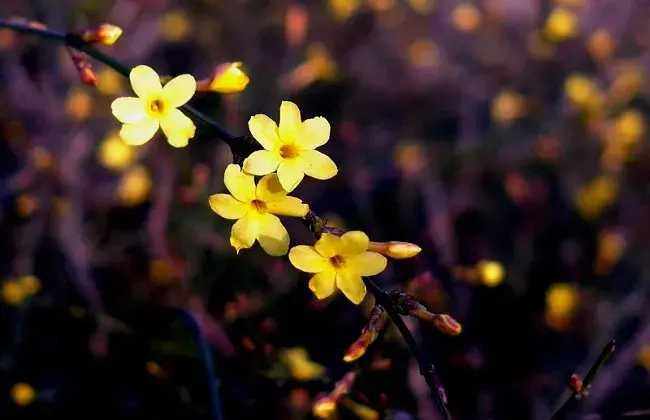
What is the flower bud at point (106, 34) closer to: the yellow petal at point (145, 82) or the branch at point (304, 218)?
the branch at point (304, 218)

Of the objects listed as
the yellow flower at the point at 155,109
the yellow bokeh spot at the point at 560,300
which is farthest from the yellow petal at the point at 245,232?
the yellow bokeh spot at the point at 560,300

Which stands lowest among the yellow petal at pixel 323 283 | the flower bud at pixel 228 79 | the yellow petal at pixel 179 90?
the yellow petal at pixel 323 283

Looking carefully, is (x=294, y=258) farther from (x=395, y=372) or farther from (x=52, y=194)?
(x=52, y=194)

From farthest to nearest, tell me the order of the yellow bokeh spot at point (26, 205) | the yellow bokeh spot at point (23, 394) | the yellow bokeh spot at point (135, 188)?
1. the yellow bokeh spot at point (135, 188)
2. the yellow bokeh spot at point (26, 205)
3. the yellow bokeh spot at point (23, 394)

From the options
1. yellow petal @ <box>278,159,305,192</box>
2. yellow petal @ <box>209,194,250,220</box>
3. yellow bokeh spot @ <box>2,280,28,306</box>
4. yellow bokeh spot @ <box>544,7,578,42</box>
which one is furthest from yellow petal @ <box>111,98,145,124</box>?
yellow bokeh spot @ <box>544,7,578,42</box>

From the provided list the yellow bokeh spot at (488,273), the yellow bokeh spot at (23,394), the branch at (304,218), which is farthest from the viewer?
the yellow bokeh spot at (23,394)

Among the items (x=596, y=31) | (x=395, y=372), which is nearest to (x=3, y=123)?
(x=395, y=372)

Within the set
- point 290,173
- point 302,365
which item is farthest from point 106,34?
point 302,365

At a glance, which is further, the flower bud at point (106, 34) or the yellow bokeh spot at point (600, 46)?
the yellow bokeh spot at point (600, 46)
